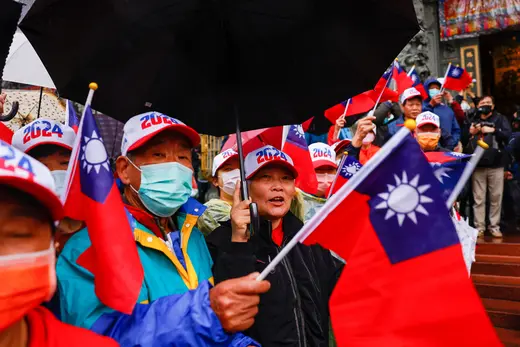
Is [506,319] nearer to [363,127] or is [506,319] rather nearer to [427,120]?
[427,120]

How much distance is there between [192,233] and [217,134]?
56cm

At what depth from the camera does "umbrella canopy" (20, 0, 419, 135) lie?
2.16 meters

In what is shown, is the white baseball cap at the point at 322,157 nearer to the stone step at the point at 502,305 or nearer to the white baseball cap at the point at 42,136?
→ the stone step at the point at 502,305

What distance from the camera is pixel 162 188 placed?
2.37 metres

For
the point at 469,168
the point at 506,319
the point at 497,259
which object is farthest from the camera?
the point at 497,259

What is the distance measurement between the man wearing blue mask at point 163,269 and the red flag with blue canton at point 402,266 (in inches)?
13.8

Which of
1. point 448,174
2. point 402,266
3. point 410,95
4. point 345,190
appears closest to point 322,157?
point 410,95

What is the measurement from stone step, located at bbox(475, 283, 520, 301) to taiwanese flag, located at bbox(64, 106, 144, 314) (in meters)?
5.56

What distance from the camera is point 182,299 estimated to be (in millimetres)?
1928

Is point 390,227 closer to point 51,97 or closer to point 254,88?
point 254,88

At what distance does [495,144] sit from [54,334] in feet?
27.0

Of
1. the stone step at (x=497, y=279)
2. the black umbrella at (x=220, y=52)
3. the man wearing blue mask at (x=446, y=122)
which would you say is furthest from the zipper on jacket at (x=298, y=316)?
the man wearing blue mask at (x=446, y=122)

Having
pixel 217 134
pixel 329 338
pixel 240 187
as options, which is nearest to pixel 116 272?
pixel 240 187

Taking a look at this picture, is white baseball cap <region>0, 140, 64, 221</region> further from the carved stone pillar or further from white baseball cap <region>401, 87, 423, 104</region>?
the carved stone pillar
